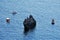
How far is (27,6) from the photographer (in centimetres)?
5994

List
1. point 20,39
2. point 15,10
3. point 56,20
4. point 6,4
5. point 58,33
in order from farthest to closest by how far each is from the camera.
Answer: point 6,4
point 15,10
point 56,20
point 58,33
point 20,39

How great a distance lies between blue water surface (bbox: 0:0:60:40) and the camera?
4331cm

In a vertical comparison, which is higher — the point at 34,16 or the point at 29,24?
the point at 34,16

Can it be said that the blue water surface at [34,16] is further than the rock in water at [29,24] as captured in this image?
No

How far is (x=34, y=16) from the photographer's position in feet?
174

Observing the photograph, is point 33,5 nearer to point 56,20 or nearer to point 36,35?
point 56,20

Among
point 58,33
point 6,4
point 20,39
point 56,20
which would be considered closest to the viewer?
point 20,39

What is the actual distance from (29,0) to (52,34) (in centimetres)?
2311

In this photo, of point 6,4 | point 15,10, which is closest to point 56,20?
point 15,10

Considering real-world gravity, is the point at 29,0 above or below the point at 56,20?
above

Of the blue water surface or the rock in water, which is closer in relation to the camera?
the blue water surface

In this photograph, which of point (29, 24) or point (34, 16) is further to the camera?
point (34, 16)

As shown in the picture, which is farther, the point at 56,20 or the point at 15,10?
the point at 15,10

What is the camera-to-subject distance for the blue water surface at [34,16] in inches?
1705
